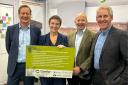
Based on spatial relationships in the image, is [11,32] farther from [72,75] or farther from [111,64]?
[111,64]

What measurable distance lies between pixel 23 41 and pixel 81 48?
84 centimetres

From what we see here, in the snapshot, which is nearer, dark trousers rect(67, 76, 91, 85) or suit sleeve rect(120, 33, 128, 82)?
suit sleeve rect(120, 33, 128, 82)

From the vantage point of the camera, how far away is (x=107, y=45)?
268cm

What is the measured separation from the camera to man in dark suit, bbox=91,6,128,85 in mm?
2625

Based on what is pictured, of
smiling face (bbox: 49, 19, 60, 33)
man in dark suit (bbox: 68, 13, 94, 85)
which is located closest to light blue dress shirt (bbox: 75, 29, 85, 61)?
man in dark suit (bbox: 68, 13, 94, 85)

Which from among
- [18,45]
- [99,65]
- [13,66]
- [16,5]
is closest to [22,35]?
[18,45]

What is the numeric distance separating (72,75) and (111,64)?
31.2 inches

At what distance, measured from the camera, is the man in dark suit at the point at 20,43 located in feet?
10.9

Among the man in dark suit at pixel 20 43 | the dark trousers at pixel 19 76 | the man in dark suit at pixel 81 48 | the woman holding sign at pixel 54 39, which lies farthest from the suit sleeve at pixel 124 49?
the dark trousers at pixel 19 76

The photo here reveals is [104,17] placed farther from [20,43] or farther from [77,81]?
[20,43]

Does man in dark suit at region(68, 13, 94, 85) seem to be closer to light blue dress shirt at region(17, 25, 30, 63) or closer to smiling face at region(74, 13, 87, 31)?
smiling face at region(74, 13, 87, 31)

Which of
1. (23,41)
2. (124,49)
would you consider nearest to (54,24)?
(23,41)

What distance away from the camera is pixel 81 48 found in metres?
3.32

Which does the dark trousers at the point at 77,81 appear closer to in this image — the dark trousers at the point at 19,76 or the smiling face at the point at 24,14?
the dark trousers at the point at 19,76
